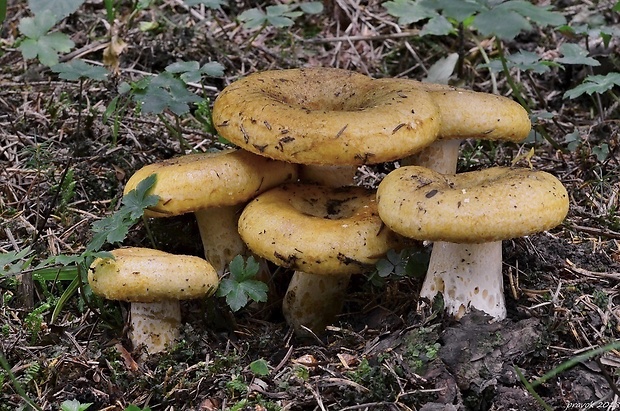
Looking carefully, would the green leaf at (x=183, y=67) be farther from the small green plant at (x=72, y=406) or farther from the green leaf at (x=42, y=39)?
the small green plant at (x=72, y=406)

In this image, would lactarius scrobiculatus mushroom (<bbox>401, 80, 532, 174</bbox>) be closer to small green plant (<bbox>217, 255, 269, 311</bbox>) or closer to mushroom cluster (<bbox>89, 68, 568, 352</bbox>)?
mushroom cluster (<bbox>89, 68, 568, 352</bbox>)

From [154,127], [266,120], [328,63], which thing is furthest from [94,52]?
[266,120]

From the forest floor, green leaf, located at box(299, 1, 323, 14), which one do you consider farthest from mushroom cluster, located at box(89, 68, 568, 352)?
green leaf, located at box(299, 1, 323, 14)

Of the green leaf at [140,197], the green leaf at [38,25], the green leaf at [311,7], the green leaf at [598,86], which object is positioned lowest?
the green leaf at [598,86]

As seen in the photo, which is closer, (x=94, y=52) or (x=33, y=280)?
(x=33, y=280)

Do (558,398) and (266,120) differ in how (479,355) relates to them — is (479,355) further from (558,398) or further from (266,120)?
(266,120)

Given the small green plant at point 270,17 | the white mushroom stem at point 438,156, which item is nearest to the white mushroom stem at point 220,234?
the white mushroom stem at point 438,156
